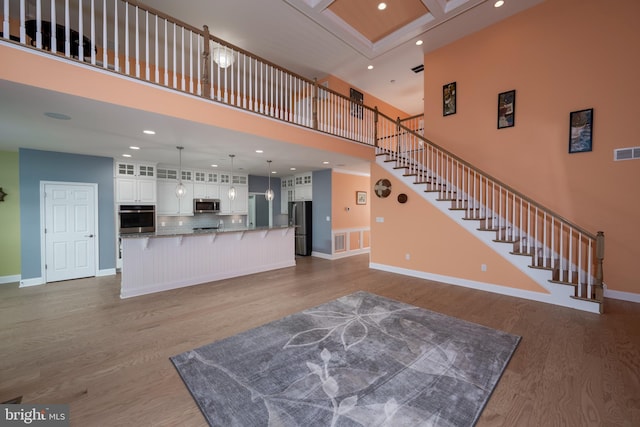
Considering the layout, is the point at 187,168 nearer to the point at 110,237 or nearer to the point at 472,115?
the point at 110,237

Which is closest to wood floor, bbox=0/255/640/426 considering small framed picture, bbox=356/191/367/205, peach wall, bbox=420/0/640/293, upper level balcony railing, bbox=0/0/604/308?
upper level balcony railing, bbox=0/0/604/308

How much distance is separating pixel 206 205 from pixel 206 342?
215 inches

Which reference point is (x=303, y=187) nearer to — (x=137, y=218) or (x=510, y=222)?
(x=137, y=218)

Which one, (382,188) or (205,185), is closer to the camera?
(382,188)

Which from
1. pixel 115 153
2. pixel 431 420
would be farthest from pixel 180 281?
pixel 431 420

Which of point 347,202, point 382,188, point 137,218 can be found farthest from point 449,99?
point 137,218

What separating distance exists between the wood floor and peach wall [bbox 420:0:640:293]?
1583mm

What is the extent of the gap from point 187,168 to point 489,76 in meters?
8.01

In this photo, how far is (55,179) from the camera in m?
5.18

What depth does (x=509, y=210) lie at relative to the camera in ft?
15.9

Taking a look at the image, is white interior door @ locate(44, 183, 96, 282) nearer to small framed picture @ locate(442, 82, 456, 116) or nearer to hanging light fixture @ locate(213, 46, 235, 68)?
hanging light fixture @ locate(213, 46, 235, 68)

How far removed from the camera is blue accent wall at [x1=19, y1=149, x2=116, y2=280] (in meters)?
4.89

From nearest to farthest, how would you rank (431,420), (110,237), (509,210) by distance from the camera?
(431,420)
(509,210)
(110,237)

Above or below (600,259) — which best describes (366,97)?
above
